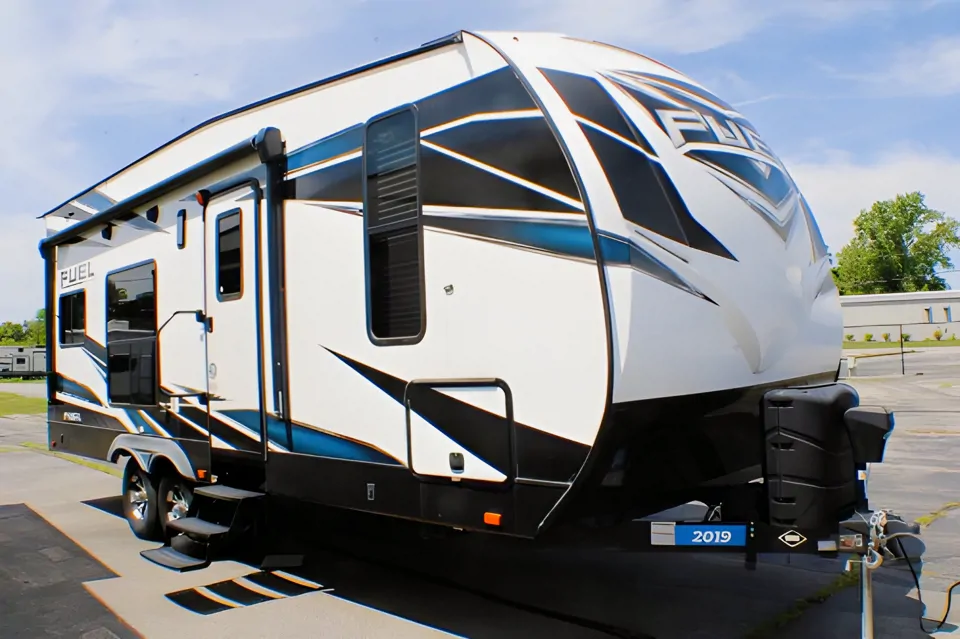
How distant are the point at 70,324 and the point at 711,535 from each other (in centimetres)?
708

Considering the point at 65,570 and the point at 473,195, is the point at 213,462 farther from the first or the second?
the point at 473,195

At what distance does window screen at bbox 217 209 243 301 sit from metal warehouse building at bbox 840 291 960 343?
189ft

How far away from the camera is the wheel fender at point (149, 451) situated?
651 centimetres

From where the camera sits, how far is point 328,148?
5.06m

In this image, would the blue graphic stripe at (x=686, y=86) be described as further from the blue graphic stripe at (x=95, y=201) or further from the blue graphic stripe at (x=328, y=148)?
the blue graphic stripe at (x=95, y=201)

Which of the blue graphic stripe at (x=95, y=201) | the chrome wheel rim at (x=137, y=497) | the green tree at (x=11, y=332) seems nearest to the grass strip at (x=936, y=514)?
the chrome wheel rim at (x=137, y=497)

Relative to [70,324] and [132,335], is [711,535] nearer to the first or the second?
[132,335]

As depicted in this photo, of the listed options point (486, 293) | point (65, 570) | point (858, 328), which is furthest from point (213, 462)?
point (858, 328)

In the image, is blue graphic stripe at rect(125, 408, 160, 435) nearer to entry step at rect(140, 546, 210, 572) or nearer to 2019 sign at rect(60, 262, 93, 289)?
entry step at rect(140, 546, 210, 572)

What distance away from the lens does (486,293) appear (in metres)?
4.04

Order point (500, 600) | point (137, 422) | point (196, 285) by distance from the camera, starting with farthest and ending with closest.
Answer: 1. point (137, 422)
2. point (196, 285)
3. point (500, 600)

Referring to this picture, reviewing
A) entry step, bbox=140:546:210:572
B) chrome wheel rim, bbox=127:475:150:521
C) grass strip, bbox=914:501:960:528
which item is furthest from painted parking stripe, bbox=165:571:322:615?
grass strip, bbox=914:501:960:528

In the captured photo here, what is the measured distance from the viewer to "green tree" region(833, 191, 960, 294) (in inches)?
3068

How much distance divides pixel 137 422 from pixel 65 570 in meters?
1.31
